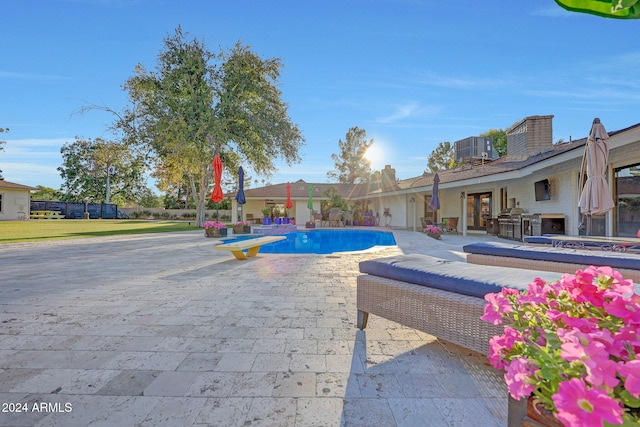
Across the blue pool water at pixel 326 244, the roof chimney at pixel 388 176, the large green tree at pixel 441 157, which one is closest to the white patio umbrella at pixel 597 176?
the blue pool water at pixel 326 244

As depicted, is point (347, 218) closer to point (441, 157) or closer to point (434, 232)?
point (434, 232)

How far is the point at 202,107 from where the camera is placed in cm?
1588

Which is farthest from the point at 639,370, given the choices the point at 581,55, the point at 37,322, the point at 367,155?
the point at 367,155

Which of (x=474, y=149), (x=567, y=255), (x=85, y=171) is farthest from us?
(x=85, y=171)

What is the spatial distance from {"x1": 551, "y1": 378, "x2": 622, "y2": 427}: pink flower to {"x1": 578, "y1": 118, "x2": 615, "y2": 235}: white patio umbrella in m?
6.66

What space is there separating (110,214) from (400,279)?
4230cm

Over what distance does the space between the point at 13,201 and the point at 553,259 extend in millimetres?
41670

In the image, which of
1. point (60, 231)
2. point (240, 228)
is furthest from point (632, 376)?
point (60, 231)

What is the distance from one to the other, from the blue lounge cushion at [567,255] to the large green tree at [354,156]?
37236mm

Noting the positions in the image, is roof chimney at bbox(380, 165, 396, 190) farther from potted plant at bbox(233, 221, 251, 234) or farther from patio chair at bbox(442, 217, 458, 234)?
potted plant at bbox(233, 221, 251, 234)

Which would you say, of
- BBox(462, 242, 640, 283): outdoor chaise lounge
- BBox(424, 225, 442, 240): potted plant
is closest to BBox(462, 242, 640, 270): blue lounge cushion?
BBox(462, 242, 640, 283): outdoor chaise lounge

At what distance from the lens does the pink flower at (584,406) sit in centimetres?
63

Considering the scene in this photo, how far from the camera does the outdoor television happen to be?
1088 cm

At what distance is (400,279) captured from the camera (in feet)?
9.19
